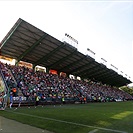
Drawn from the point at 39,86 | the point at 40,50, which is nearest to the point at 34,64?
the point at 40,50

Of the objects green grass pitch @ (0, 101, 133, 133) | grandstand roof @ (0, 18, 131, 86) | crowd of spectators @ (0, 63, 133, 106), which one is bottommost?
green grass pitch @ (0, 101, 133, 133)

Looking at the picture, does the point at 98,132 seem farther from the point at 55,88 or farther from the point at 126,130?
the point at 55,88

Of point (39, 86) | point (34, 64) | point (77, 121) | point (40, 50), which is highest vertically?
point (40, 50)

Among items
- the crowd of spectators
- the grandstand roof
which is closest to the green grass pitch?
the crowd of spectators

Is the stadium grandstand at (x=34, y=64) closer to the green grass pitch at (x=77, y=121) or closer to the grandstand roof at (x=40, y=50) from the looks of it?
the grandstand roof at (x=40, y=50)

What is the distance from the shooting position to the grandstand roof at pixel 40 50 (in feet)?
91.3

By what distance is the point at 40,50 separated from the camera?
3397 cm

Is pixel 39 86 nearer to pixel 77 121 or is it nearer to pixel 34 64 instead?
pixel 34 64

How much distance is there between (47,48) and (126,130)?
2608 cm

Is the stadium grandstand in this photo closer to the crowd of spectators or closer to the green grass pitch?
the crowd of spectators

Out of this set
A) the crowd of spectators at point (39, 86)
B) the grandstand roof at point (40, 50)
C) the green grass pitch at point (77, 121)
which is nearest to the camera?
the green grass pitch at point (77, 121)

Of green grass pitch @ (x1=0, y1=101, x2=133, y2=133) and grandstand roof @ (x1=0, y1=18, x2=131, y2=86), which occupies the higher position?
grandstand roof @ (x1=0, y1=18, x2=131, y2=86)

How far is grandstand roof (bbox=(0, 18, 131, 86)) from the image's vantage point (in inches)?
1096

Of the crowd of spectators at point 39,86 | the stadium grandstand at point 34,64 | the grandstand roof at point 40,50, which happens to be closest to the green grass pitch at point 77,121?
the stadium grandstand at point 34,64
